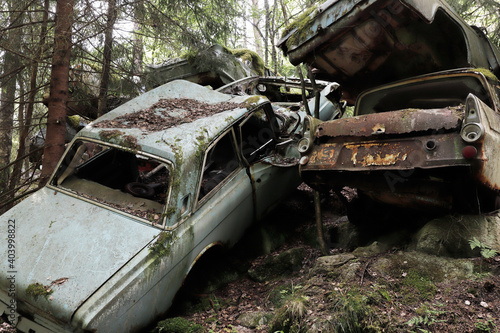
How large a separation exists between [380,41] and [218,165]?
9.37 ft

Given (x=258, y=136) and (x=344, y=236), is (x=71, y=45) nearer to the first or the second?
(x=258, y=136)

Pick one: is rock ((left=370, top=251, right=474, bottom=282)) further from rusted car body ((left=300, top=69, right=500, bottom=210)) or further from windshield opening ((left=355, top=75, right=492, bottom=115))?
windshield opening ((left=355, top=75, right=492, bottom=115))

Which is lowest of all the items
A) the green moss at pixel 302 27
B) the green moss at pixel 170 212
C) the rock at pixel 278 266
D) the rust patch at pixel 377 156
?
the rock at pixel 278 266

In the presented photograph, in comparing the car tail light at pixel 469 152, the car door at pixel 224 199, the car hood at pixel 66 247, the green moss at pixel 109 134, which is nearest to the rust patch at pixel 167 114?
the green moss at pixel 109 134

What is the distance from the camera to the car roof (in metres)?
3.97

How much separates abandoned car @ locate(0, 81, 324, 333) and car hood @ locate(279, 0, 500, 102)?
1090mm

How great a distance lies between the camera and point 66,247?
3262mm

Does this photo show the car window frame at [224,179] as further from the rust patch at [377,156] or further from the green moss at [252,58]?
the green moss at [252,58]

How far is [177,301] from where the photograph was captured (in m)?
3.81

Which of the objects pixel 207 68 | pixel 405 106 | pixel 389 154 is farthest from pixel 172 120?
pixel 207 68

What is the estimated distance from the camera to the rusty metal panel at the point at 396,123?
335cm

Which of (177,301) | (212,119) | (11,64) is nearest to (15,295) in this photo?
(177,301)

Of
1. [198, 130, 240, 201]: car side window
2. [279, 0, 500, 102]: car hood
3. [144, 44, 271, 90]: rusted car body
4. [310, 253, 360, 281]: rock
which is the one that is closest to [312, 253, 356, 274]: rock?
[310, 253, 360, 281]: rock

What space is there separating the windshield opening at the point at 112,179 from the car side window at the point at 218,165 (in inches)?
19.1
